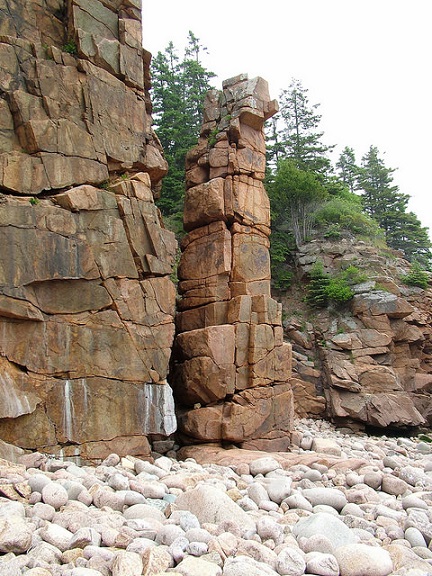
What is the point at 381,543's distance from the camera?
5.22 m

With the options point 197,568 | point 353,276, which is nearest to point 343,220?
point 353,276

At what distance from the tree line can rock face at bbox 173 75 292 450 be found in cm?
766

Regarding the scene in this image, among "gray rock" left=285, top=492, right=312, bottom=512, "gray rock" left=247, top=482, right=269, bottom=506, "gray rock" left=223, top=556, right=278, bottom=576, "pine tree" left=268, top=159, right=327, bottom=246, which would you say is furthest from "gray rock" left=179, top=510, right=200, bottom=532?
"pine tree" left=268, top=159, right=327, bottom=246

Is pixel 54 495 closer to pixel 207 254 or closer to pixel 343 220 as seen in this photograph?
pixel 207 254

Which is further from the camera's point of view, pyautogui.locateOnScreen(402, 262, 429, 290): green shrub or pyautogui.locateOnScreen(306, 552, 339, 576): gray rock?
pyautogui.locateOnScreen(402, 262, 429, 290): green shrub

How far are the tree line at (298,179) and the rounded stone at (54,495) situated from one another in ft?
53.6

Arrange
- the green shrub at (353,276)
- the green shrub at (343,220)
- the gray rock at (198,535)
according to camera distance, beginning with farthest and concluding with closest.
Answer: the green shrub at (343,220) < the green shrub at (353,276) < the gray rock at (198,535)

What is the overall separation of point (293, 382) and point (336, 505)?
12.5 meters

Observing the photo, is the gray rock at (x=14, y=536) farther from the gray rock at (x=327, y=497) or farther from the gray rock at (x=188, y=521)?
the gray rock at (x=327, y=497)

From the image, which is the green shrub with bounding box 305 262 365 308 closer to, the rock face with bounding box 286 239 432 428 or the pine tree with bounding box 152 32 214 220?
the rock face with bounding box 286 239 432 428

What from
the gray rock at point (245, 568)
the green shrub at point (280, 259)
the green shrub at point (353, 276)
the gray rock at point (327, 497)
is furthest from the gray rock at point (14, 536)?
the green shrub at point (280, 259)

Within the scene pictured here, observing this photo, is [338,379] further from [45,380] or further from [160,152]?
[45,380]

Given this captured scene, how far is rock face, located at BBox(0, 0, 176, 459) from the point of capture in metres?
8.52

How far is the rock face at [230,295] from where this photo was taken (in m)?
11.4
